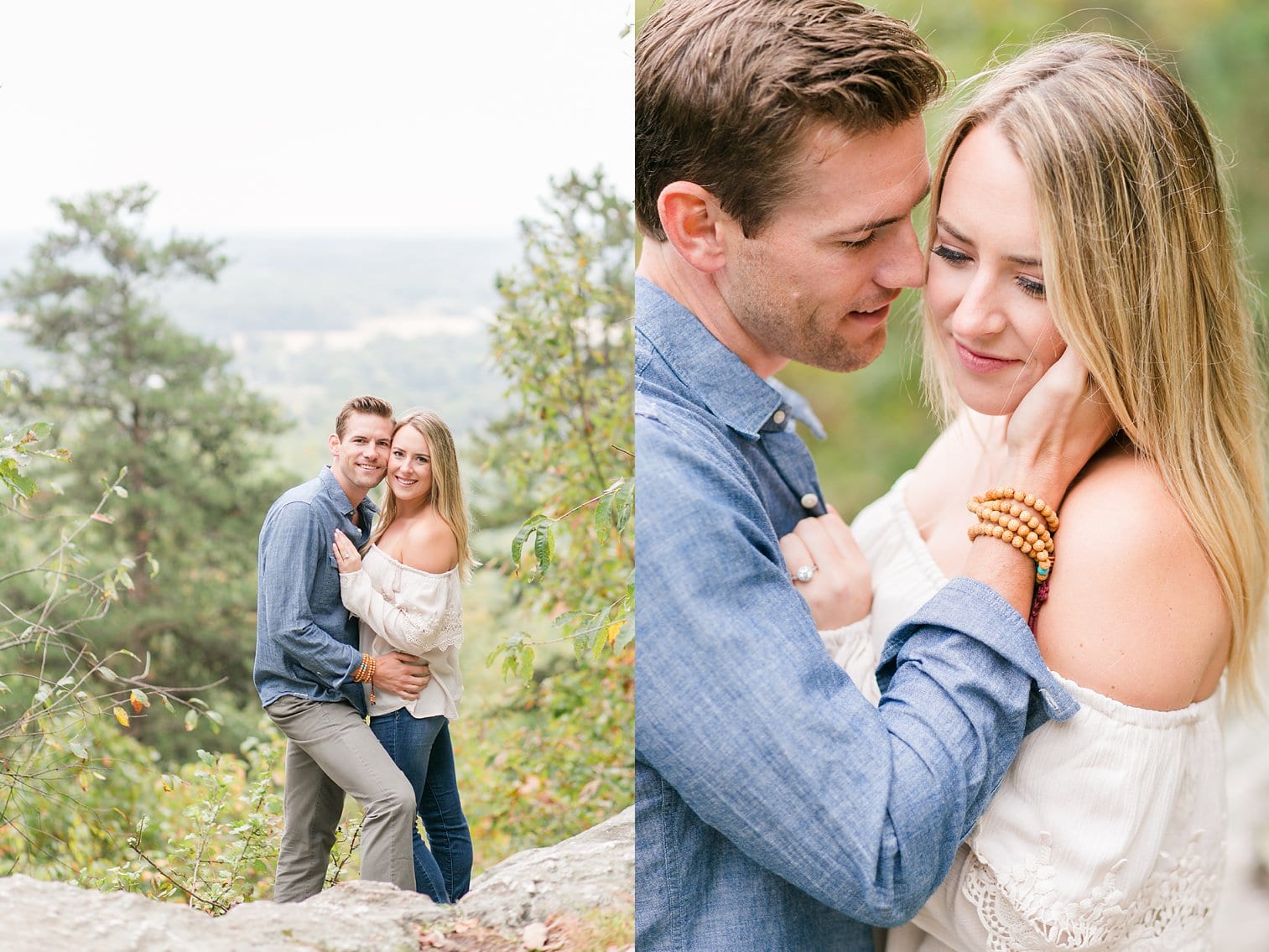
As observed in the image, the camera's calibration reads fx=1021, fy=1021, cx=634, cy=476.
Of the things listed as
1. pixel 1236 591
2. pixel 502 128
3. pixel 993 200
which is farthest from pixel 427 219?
pixel 1236 591

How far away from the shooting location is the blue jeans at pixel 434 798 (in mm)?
1218

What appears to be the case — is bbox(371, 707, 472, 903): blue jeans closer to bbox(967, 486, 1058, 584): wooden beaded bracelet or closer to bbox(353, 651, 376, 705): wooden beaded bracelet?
bbox(353, 651, 376, 705): wooden beaded bracelet

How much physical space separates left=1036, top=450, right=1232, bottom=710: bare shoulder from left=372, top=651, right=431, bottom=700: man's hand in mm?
749

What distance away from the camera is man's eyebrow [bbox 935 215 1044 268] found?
1.27 m

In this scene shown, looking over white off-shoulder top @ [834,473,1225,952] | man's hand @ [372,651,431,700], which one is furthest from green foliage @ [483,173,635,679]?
white off-shoulder top @ [834,473,1225,952]

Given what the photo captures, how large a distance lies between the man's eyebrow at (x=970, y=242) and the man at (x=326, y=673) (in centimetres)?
76

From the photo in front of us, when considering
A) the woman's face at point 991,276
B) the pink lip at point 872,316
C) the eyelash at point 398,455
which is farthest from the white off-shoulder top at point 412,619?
the woman's face at point 991,276

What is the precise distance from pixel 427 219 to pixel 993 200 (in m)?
0.71

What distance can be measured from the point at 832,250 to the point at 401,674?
0.75m

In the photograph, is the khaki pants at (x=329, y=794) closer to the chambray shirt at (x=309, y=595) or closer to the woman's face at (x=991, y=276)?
the chambray shirt at (x=309, y=595)

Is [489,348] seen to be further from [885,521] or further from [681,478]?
[885,521]

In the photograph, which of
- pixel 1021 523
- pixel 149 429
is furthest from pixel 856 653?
pixel 149 429

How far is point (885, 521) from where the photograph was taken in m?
1.70

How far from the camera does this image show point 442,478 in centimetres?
122
